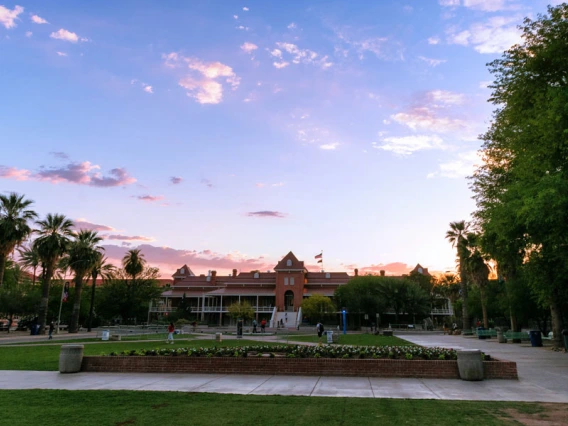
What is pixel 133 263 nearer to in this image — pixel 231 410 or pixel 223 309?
pixel 223 309

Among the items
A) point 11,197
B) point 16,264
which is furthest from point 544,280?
point 16,264

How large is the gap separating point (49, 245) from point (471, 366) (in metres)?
43.9

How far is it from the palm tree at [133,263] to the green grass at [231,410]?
67.5 meters

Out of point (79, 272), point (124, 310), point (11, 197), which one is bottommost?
point (124, 310)

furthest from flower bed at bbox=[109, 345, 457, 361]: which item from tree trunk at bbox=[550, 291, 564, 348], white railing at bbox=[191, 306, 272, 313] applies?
white railing at bbox=[191, 306, 272, 313]

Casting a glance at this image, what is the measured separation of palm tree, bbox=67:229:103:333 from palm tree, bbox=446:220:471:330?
43.7 m

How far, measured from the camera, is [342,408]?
8883 mm

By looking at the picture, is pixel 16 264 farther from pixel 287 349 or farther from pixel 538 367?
pixel 538 367

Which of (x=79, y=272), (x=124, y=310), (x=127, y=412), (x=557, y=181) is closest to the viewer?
(x=127, y=412)

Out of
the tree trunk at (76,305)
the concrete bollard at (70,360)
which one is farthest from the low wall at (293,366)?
the tree trunk at (76,305)

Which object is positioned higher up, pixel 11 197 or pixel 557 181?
pixel 11 197

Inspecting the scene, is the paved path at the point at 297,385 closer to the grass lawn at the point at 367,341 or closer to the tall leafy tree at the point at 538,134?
the tall leafy tree at the point at 538,134

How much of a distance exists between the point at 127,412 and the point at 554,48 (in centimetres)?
1927

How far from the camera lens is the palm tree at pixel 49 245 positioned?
1719 inches
